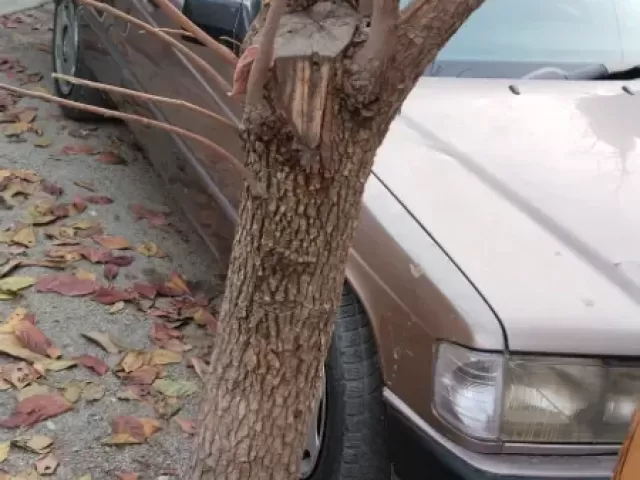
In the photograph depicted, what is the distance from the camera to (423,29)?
1560 millimetres

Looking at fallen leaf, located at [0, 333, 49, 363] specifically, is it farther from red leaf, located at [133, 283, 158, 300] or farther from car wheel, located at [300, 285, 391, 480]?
car wheel, located at [300, 285, 391, 480]

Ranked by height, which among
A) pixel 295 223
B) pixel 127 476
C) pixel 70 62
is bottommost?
pixel 127 476

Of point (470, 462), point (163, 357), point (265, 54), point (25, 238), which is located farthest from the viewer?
point (25, 238)

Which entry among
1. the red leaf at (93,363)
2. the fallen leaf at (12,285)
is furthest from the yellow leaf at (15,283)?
the red leaf at (93,363)

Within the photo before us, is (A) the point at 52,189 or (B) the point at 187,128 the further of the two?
(A) the point at 52,189

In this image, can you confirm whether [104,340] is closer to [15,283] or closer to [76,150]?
[15,283]

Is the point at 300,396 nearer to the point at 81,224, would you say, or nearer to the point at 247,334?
the point at 247,334

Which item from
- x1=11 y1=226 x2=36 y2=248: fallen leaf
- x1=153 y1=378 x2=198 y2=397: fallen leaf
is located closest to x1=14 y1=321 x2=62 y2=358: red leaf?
x1=153 y1=378 x2=198 y2=397: fallen leaf

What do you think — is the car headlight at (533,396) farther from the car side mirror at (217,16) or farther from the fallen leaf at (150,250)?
the fallen leaf at (150,250)

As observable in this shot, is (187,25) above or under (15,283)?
above

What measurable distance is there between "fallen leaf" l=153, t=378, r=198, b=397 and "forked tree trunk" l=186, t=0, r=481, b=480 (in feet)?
3.72

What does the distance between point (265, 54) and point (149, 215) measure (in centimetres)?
289

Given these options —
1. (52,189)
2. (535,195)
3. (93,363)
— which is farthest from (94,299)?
(535,195)

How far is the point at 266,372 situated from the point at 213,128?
1624mm
